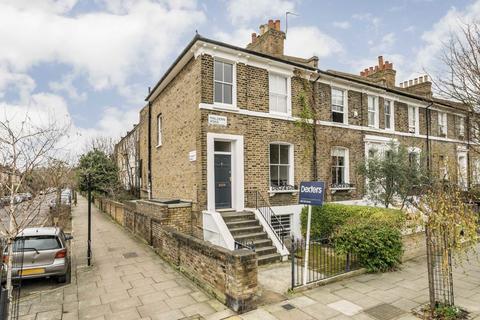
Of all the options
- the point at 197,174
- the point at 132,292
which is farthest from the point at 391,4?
the point at 132,292

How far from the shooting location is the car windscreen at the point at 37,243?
7.34 m

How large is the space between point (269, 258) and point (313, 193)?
2.96 meters

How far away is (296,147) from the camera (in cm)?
1268

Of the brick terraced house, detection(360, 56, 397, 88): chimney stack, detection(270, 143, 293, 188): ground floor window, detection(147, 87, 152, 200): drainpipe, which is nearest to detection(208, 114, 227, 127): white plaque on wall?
the brick terraced house

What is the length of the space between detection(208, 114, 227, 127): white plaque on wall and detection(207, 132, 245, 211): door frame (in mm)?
→ 391

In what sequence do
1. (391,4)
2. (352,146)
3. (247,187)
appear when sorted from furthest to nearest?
(352,146) → (247,187) → (391,4)

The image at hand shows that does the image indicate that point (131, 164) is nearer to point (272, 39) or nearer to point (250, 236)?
point (272, 39)

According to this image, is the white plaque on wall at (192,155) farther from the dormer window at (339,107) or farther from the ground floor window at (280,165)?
the dormer window at (339,107)

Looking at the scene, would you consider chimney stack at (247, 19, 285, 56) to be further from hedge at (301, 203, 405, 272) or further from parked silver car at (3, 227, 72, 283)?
parked silver car at (3, 227, 72, 283)

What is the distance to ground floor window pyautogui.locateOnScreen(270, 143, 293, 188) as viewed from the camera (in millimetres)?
12312

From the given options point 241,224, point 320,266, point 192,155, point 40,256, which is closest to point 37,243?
point 40,256

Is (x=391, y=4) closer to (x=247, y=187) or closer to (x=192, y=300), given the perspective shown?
(x=247, y=187)

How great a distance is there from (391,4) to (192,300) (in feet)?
36.7

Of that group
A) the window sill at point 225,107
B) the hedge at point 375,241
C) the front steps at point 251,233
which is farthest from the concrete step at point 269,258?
the window sill at point 225,107
